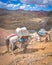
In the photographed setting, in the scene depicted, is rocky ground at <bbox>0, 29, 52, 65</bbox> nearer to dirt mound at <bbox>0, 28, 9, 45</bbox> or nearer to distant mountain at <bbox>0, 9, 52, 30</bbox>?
dirt mound at <bbox>0, 28, 9, 45</bbox>

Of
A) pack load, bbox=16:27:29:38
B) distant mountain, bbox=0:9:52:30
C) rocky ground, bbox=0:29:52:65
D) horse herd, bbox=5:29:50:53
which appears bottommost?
rocky ground, bbox=0:29:52:65

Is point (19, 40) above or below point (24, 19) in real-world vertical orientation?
below

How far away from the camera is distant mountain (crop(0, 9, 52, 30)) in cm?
221

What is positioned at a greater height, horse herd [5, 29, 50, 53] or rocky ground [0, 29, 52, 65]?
horse herd [5, 29, 50, 53]

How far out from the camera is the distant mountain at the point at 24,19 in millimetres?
2213

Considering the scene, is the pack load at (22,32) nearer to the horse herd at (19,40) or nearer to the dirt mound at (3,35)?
the horse herd at (19,40)

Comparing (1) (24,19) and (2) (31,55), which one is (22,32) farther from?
(2) (31,55)

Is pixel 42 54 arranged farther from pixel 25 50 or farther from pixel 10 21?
pixel 10 21

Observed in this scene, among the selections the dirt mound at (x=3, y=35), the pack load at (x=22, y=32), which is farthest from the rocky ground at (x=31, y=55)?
the pack load at (x=22, y=32)

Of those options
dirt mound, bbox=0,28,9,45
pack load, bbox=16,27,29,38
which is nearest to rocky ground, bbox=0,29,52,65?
dirt mound, bbox=0,28,9,45

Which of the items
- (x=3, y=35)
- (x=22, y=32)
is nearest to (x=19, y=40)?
(x=22, y=32)

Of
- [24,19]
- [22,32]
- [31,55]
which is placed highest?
[24,19]

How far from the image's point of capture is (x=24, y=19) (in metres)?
2.25

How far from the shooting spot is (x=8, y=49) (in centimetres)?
216
